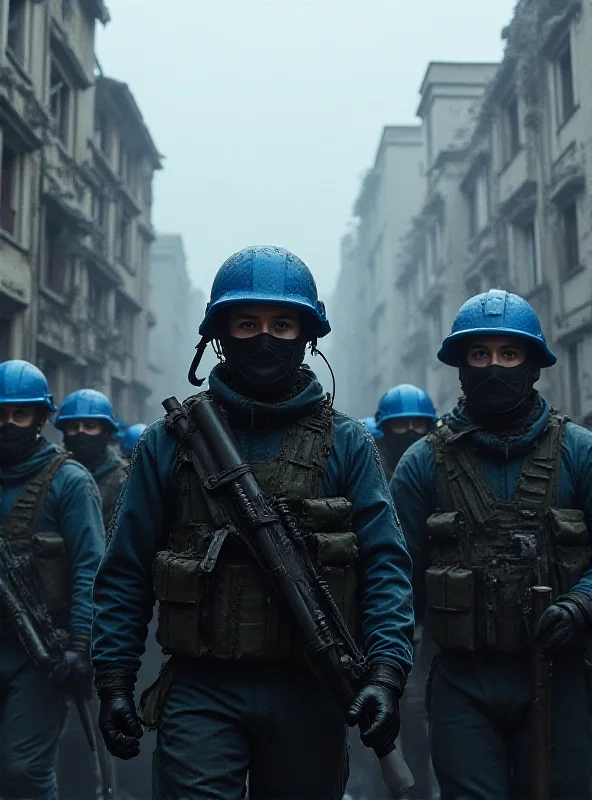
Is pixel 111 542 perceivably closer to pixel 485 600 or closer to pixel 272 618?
pixel 272 618

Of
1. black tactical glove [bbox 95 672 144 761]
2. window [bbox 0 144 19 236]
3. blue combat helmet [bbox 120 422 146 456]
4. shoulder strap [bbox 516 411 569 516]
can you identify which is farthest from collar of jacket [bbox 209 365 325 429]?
window [bbox 0 144 19 236]

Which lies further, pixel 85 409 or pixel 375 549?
pixel 85 409

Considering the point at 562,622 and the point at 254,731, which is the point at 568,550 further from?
the point at 254,731

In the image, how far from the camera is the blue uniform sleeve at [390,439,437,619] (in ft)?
12.5

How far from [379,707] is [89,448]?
566 centimetres

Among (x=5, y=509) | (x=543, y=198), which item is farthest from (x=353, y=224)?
(x=5, y=509)

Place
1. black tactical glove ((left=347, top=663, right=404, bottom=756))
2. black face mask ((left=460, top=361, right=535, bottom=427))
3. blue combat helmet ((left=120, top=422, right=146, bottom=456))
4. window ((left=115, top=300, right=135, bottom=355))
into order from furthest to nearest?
window ((left=115, top=300, right=135, bottom=355)) < blue combat helmet ((left=120, top=422, right=146, bottom=456)) < black face mask ((left=460, top=361, right=535, bottom=427)) < black tactical glove ((left=347, top=663, right=404, bottom=756))

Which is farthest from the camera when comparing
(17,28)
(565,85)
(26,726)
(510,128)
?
(510,128)

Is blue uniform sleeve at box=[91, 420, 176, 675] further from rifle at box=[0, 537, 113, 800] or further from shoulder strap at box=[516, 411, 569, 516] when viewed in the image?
rifle at box=[0, 537, 113, 800]

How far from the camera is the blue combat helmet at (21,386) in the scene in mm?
5125

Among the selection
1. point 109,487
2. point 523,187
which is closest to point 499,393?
point 109,487

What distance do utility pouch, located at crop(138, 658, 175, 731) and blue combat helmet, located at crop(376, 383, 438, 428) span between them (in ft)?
17.6

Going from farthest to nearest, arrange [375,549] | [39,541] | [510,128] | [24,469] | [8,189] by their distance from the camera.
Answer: [510,128]
[8,189]
[24,469]
[39,541]
[375,549]

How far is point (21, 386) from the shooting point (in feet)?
17.0
